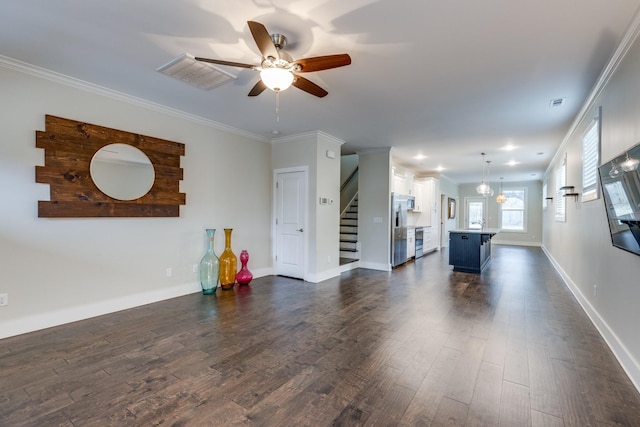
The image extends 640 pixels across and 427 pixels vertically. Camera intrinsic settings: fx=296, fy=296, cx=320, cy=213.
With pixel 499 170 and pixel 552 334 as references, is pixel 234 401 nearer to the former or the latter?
pixel 552 334

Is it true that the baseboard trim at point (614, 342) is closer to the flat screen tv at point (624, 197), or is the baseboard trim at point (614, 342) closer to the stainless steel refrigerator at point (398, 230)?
the flat screen tv at point (624, 197)

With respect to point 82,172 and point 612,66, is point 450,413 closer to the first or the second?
point 612,66

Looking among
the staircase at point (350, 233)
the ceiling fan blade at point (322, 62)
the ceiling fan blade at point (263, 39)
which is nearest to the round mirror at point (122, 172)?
the ceiling fan blade at point (263, 39)

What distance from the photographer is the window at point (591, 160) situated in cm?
316

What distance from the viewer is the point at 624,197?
212 centimetres

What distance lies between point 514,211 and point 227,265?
39.4ft

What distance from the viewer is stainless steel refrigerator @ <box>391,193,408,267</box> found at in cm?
643

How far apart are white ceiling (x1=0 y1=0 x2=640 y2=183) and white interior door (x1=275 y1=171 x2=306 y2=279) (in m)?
1.43

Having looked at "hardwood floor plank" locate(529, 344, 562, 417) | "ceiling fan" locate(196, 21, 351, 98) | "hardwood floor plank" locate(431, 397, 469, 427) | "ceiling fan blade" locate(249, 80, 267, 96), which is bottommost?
"hardwood floor plank" locate(431, 397, 469, 427)

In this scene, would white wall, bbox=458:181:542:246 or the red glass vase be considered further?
white wall, bbox=458:181:542:246

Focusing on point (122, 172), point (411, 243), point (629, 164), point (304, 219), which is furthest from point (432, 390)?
point (411, 243)

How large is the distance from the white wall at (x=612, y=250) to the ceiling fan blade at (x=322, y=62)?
6.86ft

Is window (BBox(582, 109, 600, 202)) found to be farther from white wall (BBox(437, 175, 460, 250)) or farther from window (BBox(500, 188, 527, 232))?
window (BBox(500, 188, 527, 232))

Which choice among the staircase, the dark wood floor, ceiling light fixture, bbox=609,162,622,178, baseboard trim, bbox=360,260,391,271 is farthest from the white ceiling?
the staircase
